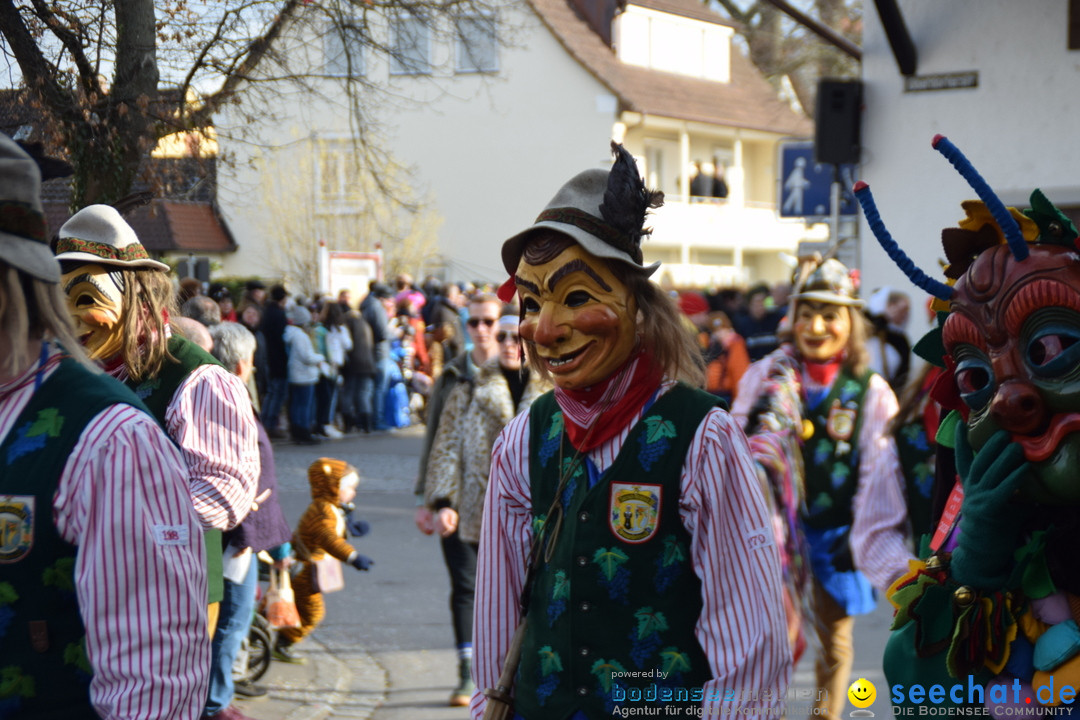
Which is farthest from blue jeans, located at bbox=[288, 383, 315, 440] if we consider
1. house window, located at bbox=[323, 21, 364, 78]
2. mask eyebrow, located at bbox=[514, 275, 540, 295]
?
mask eyebrow, located at bbox=[514, 275, 540, 295]

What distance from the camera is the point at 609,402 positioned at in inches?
118

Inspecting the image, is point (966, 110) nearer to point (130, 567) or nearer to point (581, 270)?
point (581, 270)

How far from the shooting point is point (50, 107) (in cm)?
423

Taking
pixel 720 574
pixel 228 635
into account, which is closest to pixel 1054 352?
pixel 720 574

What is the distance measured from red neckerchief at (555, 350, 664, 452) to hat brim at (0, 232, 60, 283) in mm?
1224

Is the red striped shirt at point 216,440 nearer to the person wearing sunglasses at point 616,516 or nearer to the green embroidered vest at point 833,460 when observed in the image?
the person wearing sunglasses at point 616,516

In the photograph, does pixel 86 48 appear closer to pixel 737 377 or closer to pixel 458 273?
pixel 737 377

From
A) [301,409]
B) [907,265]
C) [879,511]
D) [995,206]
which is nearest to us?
[995,206]

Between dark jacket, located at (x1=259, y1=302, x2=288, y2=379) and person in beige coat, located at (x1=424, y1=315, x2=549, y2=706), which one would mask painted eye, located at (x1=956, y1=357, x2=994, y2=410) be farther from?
dark jacket, located at (x1=259, y1=302, x2=288, y2=379)

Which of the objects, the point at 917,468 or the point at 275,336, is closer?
the point at 917,468

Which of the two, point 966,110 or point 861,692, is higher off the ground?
point 966,110

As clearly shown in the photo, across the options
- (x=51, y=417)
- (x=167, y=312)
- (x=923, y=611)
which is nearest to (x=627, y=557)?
(x=923, y=611)

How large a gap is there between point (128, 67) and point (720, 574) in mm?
2880

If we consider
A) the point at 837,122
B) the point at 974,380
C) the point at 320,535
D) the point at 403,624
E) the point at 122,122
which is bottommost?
the point at 403,624
